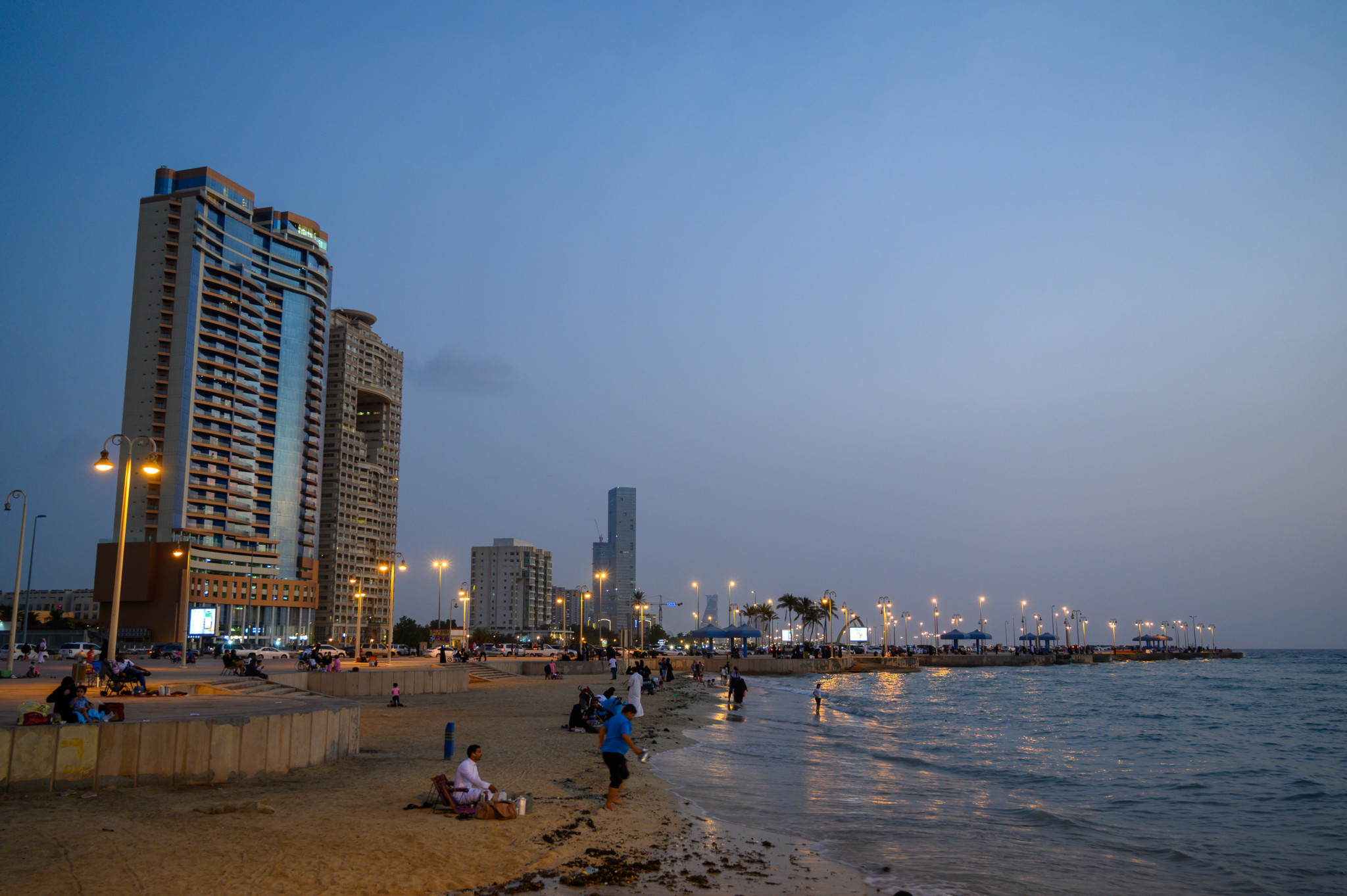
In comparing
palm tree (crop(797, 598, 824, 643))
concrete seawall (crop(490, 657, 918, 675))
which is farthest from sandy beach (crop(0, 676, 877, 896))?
palm tree (crop(797, 598, 824, 643))

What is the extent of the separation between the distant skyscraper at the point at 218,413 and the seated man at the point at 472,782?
107694mm

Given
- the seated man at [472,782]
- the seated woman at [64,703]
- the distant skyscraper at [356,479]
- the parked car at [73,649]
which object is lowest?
the parked car at [73,649]

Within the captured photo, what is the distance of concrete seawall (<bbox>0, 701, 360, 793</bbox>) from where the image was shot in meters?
11.2

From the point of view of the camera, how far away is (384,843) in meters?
10.4

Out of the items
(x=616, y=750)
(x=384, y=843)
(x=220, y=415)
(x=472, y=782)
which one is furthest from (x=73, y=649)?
(x=220, y=415)

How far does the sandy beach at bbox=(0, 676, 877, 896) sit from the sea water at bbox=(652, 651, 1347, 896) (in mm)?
1759

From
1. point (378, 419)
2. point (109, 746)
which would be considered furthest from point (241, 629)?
point (109, 746)

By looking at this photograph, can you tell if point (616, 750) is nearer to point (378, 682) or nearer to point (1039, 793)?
point (1039, 793)

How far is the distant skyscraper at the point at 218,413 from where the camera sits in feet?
370

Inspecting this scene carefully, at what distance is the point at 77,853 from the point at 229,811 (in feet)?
7.33

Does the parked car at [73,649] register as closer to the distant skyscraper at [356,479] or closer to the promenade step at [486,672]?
the promenade step at [486,672]

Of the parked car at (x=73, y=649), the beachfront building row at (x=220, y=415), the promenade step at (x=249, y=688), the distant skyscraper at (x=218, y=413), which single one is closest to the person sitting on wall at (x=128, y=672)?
the promenade step at (x=249, y=688)

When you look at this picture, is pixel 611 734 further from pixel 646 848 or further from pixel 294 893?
pixel 294 893

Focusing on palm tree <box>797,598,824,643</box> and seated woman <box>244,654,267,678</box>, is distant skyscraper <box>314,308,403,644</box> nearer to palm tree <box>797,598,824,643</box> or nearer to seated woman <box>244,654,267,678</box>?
palm tree <box>797,598,824,643</box>
